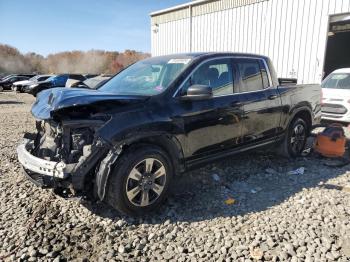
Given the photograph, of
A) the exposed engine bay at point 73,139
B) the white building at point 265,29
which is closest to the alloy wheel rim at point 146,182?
the exposed engine bay at point 73,139

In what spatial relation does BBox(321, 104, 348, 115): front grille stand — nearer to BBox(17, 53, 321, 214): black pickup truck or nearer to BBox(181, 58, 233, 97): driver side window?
BBox(17, 53, 321, 214): black pickup truck

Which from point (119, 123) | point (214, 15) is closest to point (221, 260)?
point (119, 123)

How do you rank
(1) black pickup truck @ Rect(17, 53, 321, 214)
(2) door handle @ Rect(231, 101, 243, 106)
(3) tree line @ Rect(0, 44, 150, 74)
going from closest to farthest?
(1) black pickup truck @ Rect(17, 53, 321, 214), (2) door handle @ Rect(231, 101, 243, 106), (3) tree line @ Rect(0, 44, 150, 74)

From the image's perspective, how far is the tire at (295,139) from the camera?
5535 millimetres

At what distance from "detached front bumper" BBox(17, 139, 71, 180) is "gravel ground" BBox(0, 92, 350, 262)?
0.34 meters

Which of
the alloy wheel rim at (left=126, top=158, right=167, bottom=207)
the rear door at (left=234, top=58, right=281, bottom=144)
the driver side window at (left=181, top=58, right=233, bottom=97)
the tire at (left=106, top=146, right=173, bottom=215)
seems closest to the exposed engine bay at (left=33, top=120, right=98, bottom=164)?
the tire at (left=106, top=146, right=173, bottom=215)

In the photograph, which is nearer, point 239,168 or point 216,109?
point 216,109

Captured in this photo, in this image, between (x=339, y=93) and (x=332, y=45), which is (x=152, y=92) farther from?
(x=332, y=45)

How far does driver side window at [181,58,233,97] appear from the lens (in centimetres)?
402

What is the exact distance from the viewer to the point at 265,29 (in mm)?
14086

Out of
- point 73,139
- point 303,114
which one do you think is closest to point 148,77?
point 73,139

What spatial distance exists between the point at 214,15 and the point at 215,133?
1374 centimetres

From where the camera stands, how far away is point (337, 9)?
1134cm

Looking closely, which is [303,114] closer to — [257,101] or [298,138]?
[298,138]
